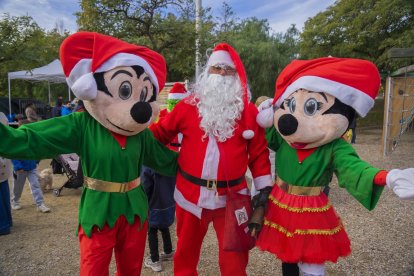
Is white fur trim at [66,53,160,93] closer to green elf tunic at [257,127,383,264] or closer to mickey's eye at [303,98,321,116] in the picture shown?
mickey's eye at [303,98,321,116]

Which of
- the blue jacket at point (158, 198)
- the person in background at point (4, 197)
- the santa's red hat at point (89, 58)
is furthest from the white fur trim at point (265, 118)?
the person in background at point (4, 197)

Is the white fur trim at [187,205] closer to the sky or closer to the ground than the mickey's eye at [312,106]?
closer to the ground

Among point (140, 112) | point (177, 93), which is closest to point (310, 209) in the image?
point (140, 112)

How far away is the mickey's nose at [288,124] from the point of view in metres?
2.10

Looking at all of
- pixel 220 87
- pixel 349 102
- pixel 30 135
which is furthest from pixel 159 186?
pixel 349 102

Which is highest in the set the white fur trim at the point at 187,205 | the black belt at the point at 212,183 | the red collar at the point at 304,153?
the red collar at the point at 304,153

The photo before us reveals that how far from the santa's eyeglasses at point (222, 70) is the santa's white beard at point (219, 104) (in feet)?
0.14

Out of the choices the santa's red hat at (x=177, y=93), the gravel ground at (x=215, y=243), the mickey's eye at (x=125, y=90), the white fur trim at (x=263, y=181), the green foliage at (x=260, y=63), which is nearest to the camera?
the mickey's eye at (x=125, y=90)

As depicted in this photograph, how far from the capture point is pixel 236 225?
83.8 inches

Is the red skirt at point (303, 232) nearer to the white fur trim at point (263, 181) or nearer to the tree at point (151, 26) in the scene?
the white fur trim at point (263, 181)

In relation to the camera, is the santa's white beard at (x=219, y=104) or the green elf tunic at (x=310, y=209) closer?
the green elf tunic at (x=310, y=209)

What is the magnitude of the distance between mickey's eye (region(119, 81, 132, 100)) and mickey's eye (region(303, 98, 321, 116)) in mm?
1117

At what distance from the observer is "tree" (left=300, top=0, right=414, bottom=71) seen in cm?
1268

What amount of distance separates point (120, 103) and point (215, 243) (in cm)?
227
